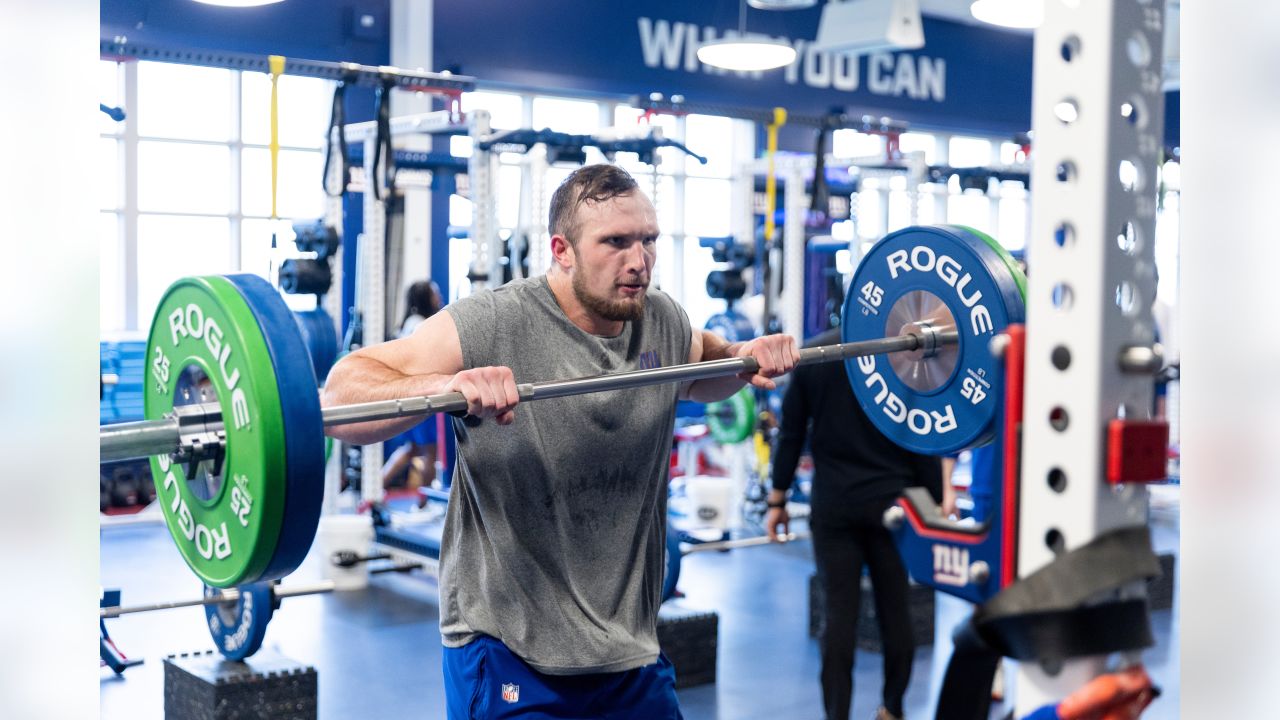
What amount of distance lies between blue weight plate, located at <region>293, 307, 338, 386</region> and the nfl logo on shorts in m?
3.45

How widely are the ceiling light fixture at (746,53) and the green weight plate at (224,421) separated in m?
5.60

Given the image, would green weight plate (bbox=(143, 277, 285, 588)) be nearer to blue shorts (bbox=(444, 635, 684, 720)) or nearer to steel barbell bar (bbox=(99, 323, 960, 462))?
steel barbell bar (bbox=(99, 323, 960, 462))

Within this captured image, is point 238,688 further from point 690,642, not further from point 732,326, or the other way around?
point 732,326

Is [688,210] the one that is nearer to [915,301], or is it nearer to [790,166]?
[790,166]

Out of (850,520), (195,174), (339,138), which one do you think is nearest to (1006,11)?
(850,520)

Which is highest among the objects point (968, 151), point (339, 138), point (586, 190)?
point (968, 151)

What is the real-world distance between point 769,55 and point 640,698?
567 cm

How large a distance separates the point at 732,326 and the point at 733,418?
0.54 metres

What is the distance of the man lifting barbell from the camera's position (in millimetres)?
2074

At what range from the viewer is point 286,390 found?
166cm

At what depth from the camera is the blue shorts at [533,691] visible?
206cm

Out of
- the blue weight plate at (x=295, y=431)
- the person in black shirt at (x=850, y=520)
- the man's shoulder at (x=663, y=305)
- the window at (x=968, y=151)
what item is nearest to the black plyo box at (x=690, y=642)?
the person in black shirt at (x=850, y=520)

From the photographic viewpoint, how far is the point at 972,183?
28.3 feet

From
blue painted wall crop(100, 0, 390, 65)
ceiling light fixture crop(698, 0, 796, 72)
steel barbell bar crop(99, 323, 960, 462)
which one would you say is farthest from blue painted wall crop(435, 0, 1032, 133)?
steel barbell bar crop(99, 323, 960, 462)
